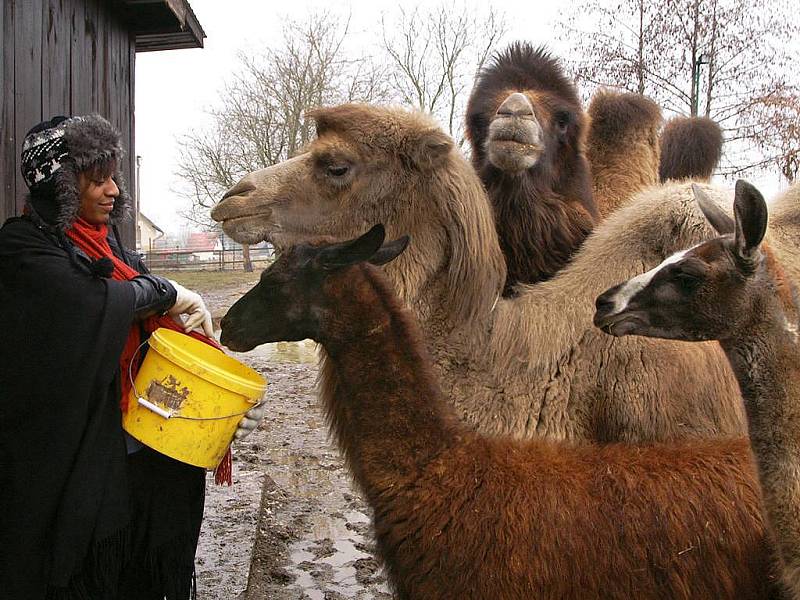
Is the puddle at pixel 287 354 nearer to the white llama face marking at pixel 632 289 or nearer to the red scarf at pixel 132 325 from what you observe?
the red scarf at pixel 132 325

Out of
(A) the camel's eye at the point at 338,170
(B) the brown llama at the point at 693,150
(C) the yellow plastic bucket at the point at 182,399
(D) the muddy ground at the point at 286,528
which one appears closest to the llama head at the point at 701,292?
(A) the camel's eye at the point at 338,170

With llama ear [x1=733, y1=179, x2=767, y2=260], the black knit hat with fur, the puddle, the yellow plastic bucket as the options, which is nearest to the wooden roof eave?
the black knit hat with fur

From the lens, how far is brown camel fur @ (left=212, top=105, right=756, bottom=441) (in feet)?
10.5

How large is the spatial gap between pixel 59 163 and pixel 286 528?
3.64m

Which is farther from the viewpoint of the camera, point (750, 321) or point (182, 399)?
point (182, 399)

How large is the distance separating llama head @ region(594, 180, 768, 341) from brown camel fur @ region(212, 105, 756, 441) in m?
0.43

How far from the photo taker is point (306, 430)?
8469mm

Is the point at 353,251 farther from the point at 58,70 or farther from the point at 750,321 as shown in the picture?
the point at 58,70

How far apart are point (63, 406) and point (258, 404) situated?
0.73m

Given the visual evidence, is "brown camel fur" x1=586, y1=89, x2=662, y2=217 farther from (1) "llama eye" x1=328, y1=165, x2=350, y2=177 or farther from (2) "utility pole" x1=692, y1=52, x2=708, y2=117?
(2) "utility pole" x1=692, y1=52, x2=708, y2=117

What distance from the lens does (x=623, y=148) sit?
16.5 feet

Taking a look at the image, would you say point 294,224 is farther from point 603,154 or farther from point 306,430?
point 306,430

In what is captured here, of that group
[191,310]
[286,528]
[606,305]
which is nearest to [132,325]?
[191,310]

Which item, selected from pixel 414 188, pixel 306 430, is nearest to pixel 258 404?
pixel 414 188
